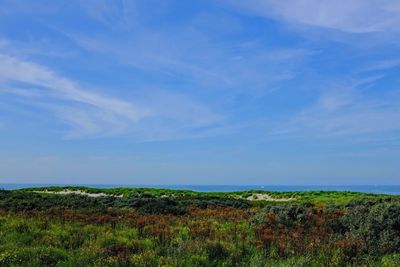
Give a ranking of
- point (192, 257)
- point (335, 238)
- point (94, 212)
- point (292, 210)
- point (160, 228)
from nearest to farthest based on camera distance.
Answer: point (192, 257) → point (335, 238) → point (160, 228) → point (292, 210) → point (94, 212)

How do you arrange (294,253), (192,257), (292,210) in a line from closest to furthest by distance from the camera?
(192,257)
(294,253)
(292,210)

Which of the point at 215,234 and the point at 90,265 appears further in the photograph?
the point at 215,234

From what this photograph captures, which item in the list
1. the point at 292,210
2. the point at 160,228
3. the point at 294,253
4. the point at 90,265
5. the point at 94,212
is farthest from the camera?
the point at 94,212

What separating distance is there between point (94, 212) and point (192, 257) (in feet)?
32.0

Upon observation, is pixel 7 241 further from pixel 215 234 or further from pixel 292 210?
pixel 292 210

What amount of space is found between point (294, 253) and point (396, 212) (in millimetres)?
5451

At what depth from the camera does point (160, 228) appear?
50.0ft

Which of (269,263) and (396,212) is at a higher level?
(396,212)

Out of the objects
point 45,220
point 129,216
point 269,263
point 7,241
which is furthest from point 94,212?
point 269,263

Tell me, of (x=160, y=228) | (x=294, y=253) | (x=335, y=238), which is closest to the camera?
(x=294, y=253)

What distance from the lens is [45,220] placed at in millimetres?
16016

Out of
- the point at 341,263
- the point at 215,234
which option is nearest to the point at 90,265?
the point at 215,234

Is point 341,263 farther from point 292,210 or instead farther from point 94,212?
point 94,212

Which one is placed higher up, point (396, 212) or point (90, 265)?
point (396, 212)
